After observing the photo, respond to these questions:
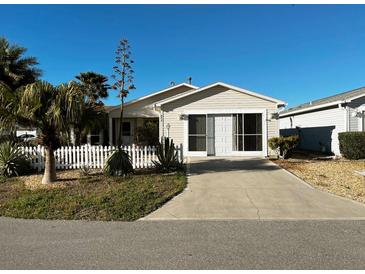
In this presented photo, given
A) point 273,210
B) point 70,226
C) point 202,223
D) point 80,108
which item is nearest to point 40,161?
point 80,108

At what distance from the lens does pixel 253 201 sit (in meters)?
6.44

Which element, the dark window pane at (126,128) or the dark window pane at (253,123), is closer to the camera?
the dark window pane at (253,123)

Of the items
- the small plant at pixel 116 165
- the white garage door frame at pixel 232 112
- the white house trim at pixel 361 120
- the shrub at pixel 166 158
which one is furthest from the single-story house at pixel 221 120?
the small plant at pixel 116 165

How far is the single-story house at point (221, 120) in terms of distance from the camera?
47.2ft

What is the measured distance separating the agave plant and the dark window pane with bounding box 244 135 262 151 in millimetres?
10118

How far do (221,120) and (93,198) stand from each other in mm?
9385

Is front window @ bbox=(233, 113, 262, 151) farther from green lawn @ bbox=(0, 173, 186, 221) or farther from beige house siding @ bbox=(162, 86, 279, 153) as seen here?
green lawn @ bbox=(0, 173, 186, 221)

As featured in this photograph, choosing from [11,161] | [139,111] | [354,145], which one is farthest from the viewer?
[139,111]

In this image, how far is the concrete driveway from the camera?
18.1 ft

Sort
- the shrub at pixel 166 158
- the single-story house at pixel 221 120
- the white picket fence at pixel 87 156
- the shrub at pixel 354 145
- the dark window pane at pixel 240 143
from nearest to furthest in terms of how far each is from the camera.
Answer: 1. the shrub at pixel 166 158
2. the white picket fence at pixel 87 156
3. the shrub at pixel 354 145
4. the single-story house at pixel 221 120
5. the dark window pane at pixel 240 143

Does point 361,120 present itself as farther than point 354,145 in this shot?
Yes

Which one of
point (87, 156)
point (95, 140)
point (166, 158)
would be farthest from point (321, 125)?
point (95, 140)

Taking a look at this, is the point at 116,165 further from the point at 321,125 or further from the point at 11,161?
the point at 321,125

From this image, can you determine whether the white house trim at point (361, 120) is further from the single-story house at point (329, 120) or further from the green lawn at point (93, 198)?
the green lawn at point (93, 198)
